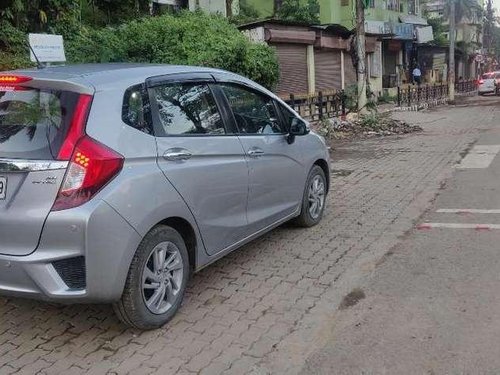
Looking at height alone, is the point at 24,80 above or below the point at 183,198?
above

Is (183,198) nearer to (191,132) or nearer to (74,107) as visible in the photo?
(191,132)

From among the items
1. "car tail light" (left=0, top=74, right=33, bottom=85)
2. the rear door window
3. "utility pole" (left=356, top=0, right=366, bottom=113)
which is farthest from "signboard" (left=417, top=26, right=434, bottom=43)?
"car tail light" (left=0, top=74, right=33, bottom=85)

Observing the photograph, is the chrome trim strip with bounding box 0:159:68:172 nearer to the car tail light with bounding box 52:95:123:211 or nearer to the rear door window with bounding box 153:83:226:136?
the car tail light with bounding box 52:95:123:211

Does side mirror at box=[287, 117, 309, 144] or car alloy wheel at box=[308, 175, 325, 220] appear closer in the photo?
side mirror at box=[287, 117, 309, 144]

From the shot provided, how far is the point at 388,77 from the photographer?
35.4 m

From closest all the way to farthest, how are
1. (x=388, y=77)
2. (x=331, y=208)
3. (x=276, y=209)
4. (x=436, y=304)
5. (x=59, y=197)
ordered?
(x=59, y=197)
(x=436, y=304)
(x=276, y=209)
(x=331, y=208)
(x=388, y=77)

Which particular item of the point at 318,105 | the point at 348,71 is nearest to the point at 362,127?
the point at 318,105

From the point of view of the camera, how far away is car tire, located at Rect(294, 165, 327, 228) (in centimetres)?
604

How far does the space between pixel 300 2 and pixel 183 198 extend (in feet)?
100

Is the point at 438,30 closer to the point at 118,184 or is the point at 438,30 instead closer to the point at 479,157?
the point at 479,157

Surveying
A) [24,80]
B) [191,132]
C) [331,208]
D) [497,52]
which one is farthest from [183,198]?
[497,52]

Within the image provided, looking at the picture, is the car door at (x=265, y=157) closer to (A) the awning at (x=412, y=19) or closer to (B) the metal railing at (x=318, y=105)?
(B) the metal railing at (x=318, y=105)

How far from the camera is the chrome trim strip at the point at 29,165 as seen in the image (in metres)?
3.36

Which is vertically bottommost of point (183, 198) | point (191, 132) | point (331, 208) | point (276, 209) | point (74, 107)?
point (331, 208)
